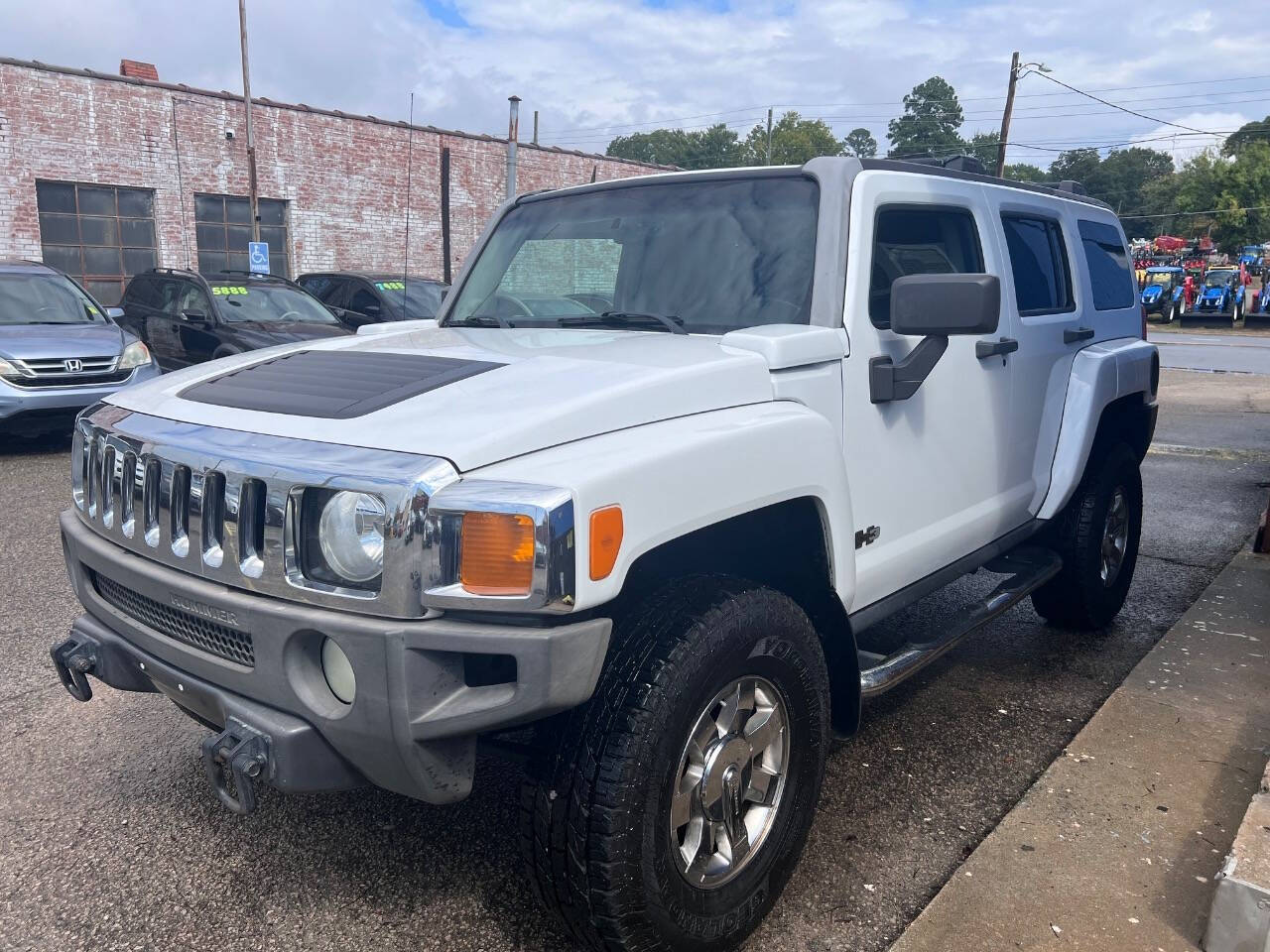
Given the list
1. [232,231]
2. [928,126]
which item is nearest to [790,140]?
[928,126]

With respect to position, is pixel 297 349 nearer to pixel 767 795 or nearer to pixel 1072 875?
pixel 767 795

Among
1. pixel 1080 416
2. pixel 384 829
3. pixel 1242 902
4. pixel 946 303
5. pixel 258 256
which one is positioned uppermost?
pixel 946 303

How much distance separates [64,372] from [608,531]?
834cm

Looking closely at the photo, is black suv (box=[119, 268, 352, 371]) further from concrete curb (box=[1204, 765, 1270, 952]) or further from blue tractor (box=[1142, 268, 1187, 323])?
blue tractor (box=[1142, 268, 1187, 323])

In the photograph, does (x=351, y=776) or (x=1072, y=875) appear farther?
(x=1072, y=875)

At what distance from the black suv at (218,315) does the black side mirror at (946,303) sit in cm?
846

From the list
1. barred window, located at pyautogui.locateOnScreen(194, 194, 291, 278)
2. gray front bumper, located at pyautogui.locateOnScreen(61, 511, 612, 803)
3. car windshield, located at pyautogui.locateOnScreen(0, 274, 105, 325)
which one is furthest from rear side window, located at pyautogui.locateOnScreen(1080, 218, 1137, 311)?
barred window, located at pyautogui.locateOnScreen(194, 194, 291, 278)

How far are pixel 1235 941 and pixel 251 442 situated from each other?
249 centimetres

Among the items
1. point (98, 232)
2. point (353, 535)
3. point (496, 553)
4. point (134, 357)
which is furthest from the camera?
point (98, 232)

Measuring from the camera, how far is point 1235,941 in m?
2.39

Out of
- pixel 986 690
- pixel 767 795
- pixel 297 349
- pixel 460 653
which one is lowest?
pixel 986 690

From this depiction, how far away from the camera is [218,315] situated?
1073cm

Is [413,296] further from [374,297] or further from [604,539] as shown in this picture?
[604,539]

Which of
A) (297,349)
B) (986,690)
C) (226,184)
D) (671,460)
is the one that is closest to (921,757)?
(986,690)
